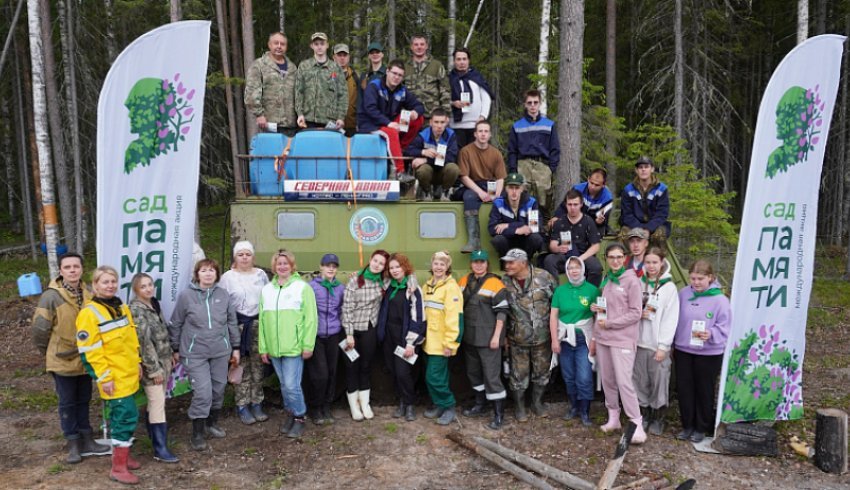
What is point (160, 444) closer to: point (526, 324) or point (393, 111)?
point (526, 324)

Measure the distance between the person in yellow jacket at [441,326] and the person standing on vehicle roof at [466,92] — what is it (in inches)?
124

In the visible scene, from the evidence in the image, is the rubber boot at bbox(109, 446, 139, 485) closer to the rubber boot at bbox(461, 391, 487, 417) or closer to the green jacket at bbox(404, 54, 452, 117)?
the rubber boot at bbox(461, 391, 487, 417)

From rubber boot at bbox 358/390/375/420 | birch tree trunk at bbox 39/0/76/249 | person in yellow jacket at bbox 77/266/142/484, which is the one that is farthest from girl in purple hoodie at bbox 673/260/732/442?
birch tree trunk at bbox 39/0/76/249

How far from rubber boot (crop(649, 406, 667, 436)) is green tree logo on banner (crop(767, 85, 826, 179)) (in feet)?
9.09

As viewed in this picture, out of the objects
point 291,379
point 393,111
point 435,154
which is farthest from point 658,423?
point 393,111

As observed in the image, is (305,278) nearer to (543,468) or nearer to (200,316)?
(200,316)

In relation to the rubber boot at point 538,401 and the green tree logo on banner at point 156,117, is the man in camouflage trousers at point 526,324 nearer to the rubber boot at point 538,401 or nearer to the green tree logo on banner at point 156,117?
the rubber boot at point 538,401

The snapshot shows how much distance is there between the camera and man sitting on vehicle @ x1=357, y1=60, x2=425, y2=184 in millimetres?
8438

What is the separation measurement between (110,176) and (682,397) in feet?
21.2

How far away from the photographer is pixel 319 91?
862 cm

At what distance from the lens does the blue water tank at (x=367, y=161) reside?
7957 millimetres

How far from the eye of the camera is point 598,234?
7.57 metres

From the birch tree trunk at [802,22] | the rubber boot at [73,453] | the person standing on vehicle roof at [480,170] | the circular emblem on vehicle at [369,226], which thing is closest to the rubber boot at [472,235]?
the person standing on vehicle roof at [480,170]

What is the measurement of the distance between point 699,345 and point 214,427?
17.4 ft
